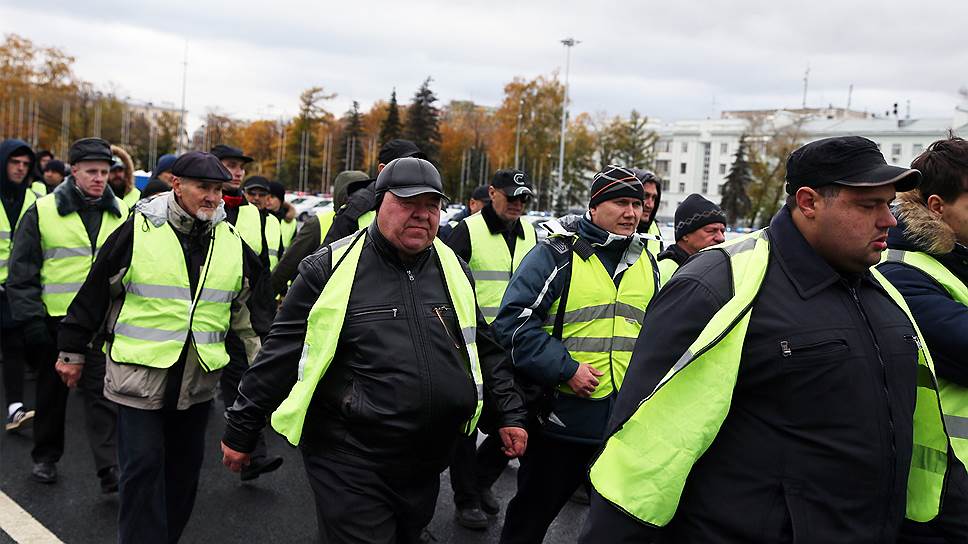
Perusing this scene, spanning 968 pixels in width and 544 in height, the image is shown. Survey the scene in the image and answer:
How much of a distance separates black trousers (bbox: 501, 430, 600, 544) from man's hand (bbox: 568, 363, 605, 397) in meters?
0.26

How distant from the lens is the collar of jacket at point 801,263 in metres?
2.30

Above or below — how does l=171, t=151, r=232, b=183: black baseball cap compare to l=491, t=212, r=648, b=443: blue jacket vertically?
above

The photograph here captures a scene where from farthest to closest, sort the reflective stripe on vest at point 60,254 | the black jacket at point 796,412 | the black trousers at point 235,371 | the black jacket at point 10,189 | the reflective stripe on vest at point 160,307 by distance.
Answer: the black jacket at point 10,189 < the reflective stripe on vest at point 60,254 < the black trousers at point 235,371 < the reflective stripe on vest at point 160,307 < the black jacket at point 796,412

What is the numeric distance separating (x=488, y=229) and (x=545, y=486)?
2.72 m

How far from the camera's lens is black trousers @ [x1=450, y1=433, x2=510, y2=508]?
207 inches

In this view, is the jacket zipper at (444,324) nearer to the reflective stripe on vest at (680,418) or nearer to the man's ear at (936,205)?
the reflective stripe on vest at (680,418)

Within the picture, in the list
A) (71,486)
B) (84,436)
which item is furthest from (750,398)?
(84,436)

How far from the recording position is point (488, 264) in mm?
6223

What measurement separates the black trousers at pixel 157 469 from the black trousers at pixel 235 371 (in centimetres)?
50

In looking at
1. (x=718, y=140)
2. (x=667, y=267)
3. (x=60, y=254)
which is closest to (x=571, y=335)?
(x=667, y=267)

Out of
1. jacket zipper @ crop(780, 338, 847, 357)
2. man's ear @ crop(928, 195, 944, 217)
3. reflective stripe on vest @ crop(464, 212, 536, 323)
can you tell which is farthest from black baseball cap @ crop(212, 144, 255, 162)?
jacket zipper @ crop(780, 338, 847, 357)

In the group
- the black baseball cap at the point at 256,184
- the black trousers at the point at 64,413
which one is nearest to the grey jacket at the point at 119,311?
the black trousers at the point at 64,413

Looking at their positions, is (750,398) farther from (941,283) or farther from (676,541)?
(941,283)

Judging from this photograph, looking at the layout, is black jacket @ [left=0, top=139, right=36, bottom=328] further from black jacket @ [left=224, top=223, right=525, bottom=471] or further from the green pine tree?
the green pine tree
